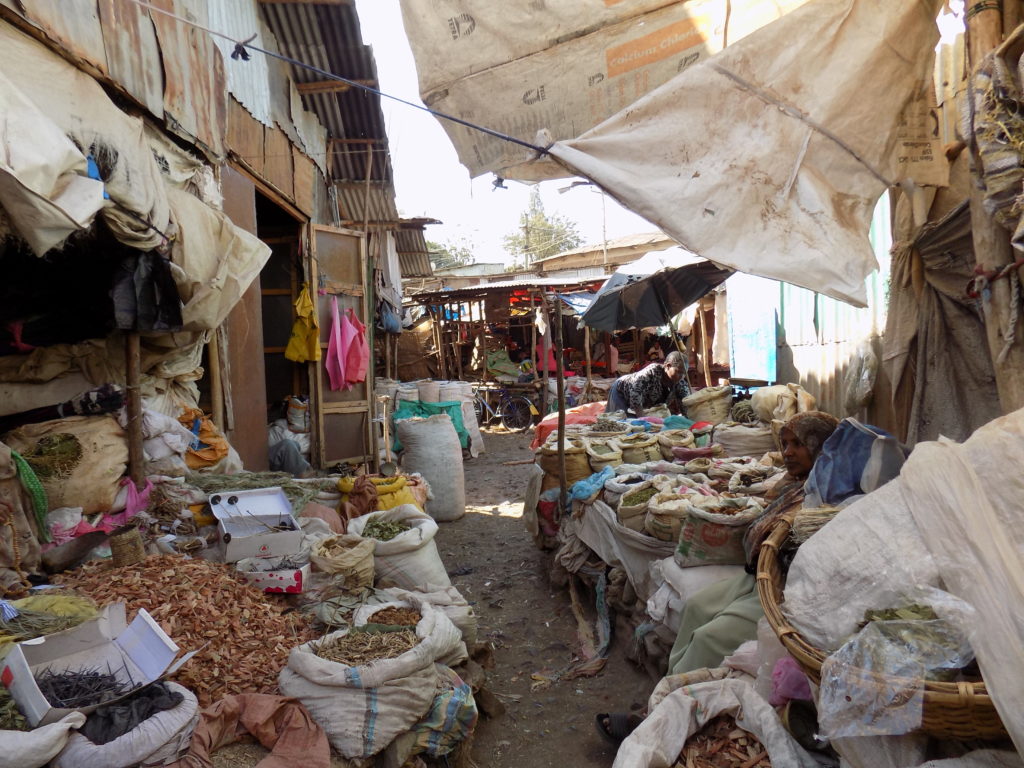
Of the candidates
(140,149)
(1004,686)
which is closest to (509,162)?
(140,149)

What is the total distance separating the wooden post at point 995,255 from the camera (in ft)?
7.20

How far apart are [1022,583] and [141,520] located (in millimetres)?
4172

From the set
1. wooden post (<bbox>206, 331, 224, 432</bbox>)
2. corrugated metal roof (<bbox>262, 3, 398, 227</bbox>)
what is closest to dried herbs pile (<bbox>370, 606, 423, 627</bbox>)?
wooden post (<bbox>206, 331, 224, 432</bbox>)

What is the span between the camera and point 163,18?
4523 mm

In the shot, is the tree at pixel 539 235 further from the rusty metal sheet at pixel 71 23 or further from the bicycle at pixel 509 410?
the rusty metal sheet at pixel 71 23

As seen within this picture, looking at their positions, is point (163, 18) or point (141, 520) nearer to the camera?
point (141, 520)

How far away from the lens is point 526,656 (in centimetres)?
437

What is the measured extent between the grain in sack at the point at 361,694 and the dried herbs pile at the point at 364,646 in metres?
0.05

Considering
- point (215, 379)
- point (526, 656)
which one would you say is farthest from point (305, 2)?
point (526, 656)

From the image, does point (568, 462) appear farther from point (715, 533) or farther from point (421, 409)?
point (421, 409)

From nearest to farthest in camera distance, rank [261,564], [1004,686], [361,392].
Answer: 1. [1004,686]
2. [261,564]
3. [361,392]

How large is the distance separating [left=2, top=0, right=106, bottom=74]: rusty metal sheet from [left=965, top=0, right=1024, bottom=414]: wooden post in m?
3.95

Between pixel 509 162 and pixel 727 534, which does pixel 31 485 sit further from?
pixel 727 534

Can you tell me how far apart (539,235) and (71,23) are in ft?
137
